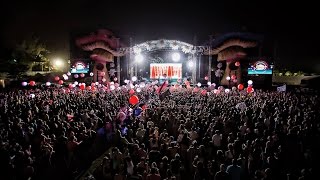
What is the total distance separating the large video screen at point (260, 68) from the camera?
31.6 m

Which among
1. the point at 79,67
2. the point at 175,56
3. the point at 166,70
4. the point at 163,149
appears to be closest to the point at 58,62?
the point at 79,67

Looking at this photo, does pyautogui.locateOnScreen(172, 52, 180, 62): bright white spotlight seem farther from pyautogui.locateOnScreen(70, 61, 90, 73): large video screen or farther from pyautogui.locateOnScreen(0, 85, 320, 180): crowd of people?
pyautogui.locateOnScreen(0, 85, 320, 180): crowd of people

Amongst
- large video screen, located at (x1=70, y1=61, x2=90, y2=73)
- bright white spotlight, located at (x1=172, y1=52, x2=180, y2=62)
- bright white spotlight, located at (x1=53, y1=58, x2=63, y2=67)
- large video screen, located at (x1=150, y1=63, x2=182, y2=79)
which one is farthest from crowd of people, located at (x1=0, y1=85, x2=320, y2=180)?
bright white spotlight, located at (x1=53, y1=58, x2=63, y2=67)

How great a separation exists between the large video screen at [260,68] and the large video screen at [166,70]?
8623mm

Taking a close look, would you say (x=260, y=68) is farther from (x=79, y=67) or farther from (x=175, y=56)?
(x=79, y=67)

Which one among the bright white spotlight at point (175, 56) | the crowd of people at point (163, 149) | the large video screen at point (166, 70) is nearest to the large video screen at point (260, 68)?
the bright white spotlight at point (175, 56)

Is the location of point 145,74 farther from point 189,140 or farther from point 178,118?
point 189,140

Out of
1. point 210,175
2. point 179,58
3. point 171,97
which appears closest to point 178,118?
point 210,175

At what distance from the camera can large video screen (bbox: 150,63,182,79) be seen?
117ft

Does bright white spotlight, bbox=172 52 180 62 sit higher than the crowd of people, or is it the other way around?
bright white spotlight, bbox=172 52 180 62

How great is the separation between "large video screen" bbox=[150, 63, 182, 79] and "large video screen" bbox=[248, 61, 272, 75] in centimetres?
862

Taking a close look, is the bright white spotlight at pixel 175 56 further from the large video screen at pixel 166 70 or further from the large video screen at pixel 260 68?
the large video screen at pixel 260 68

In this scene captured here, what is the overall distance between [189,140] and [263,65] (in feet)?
81.5

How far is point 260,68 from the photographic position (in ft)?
104
